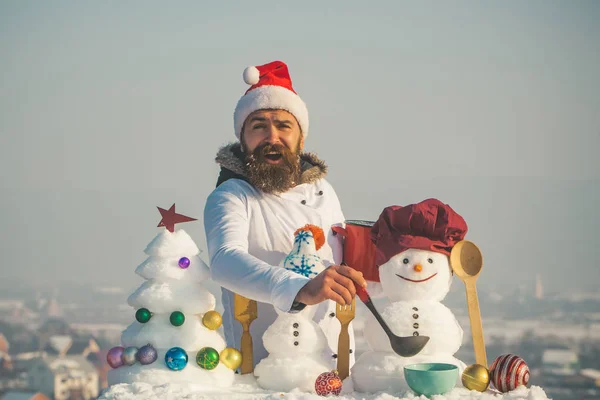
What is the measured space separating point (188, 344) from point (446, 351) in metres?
0.68

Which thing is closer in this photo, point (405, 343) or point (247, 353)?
point (405, 343)

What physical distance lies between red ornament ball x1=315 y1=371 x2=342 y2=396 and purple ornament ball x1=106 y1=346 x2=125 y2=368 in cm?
56

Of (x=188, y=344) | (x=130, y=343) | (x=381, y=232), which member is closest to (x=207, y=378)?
(x=188, y=344)

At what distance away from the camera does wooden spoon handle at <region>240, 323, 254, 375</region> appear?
217 centimetres

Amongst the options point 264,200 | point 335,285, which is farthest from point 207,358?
point 264,200

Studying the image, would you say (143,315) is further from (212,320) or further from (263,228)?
(263,228)

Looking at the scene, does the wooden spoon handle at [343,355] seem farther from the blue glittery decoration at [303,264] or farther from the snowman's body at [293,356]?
the blue glittery decoration at [303,264]

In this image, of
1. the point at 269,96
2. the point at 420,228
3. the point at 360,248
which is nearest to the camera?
the point at 420,228

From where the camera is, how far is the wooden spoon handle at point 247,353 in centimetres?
217

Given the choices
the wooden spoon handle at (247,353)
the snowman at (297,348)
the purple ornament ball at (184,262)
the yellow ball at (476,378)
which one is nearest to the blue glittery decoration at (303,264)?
the snowman at (297,348)

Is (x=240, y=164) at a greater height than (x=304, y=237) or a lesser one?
greater

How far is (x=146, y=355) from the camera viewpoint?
2109 mm

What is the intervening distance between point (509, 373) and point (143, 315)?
0.97 m

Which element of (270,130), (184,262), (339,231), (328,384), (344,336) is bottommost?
(328,384)
